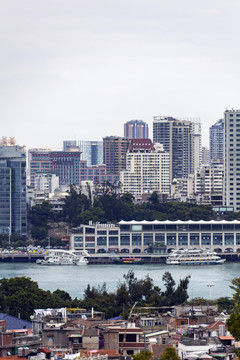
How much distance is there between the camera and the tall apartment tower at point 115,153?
12044 centimetres

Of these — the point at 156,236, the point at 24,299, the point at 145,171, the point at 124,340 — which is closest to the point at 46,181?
the point at 145,171

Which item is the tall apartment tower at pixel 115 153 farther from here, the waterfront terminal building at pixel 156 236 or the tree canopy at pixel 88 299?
the tree canopy at pixel 88 299

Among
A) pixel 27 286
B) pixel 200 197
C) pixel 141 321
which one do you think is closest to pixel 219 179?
pixel 200 197

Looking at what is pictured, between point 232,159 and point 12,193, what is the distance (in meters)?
16.9

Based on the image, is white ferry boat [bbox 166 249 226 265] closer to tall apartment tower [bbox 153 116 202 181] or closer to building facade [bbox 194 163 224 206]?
building facade [bbox 194 163 224 206]

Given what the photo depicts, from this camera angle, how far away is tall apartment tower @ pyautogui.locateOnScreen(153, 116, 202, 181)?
114750mm

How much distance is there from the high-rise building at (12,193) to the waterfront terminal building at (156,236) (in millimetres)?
5276

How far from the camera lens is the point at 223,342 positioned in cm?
2042

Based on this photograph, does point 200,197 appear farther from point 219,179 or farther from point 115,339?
point 115,339

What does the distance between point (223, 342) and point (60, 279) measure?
96.3ft

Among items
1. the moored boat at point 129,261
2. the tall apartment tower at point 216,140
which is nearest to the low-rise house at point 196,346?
the moored boat at point 129,261

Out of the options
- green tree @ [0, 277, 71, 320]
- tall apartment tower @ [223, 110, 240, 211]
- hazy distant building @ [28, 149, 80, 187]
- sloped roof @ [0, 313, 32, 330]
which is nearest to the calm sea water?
green tree @ [0, 277, 71, 320]

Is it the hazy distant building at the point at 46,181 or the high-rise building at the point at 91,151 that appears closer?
the hazy distant building at the point at 46,181

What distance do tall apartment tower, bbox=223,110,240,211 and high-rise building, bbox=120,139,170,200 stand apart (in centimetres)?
1970
